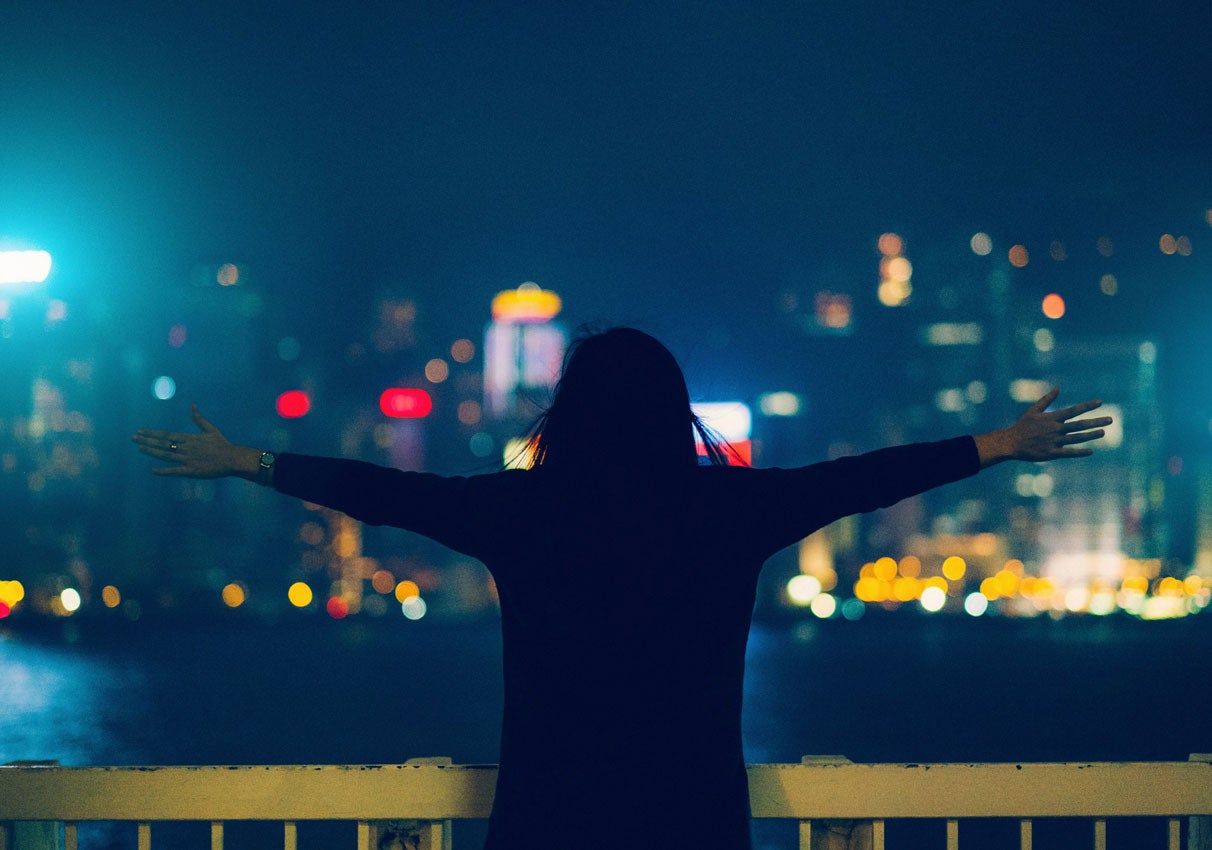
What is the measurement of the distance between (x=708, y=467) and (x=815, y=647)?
115728 millimetres

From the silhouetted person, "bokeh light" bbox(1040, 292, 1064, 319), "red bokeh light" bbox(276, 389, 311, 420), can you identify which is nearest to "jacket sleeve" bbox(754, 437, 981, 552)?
the silhouetted person

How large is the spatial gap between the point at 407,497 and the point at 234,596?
132 meters

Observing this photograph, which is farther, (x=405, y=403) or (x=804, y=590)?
(x=405, y=403)

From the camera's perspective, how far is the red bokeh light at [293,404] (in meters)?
128

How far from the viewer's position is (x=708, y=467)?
182 cm

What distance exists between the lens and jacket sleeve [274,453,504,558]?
1.82m

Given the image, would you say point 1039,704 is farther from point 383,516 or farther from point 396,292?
point 396,292

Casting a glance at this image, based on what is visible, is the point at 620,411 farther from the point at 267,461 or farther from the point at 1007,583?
the point at 1007,583

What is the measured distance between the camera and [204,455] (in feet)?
7.06

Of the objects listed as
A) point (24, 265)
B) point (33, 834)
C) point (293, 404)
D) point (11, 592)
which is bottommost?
point (33, 834)

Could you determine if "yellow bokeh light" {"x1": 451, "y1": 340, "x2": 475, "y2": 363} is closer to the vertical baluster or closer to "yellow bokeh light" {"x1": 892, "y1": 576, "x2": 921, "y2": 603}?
"yellow bokeh light" {"x1": 892, "y1": 576, "x2": 921, "y2": 603}

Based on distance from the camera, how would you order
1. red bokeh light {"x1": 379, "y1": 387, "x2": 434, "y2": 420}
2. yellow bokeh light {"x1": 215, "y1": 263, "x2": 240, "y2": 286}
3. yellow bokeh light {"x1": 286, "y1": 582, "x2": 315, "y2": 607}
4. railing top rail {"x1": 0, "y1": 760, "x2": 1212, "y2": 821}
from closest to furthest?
1. railing top rail {"x1": 0, "y1": 760, "x2": 1212, "y2": 821}
2. yellow bokeh light {"x1": 286, "y1": 582, "x2": 315, "y2": 607}
3. red bokeh light {"x1": 379, "y1": 387, "x2": 434, "y2": 420}
4. yellow bokeh light {"x1": 215, "y1": 263, "x2": 240, "y2": 286}

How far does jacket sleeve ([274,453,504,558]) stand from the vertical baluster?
110 cm

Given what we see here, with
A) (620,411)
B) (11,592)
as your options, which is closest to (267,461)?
(620,411)
